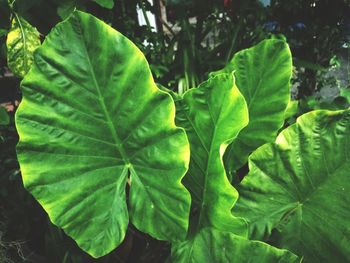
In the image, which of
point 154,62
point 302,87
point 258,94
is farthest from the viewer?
point 302,87

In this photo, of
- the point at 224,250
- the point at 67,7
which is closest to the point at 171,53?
the point at 67,7

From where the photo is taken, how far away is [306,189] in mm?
756

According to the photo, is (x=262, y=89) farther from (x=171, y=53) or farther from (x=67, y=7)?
(x=171, y=53)

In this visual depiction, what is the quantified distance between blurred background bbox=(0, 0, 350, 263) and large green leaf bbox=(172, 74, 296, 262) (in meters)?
0.43

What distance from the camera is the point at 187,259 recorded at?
0.70 m

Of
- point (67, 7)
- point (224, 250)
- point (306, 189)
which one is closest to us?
point (224, 250)

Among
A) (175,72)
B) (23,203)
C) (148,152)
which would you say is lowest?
(23,203)

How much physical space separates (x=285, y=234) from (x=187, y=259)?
232 millimetres

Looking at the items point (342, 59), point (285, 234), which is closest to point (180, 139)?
point (285, 234)

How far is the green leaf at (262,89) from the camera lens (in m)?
0.82

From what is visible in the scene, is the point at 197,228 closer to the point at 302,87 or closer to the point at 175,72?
the point at 175,72

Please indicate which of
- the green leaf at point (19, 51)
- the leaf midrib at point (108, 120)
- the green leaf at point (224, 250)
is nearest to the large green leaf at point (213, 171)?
the green leaf at point (224, 250)

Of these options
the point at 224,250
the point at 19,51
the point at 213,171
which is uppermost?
the point at 19,51

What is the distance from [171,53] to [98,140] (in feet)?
2.88
